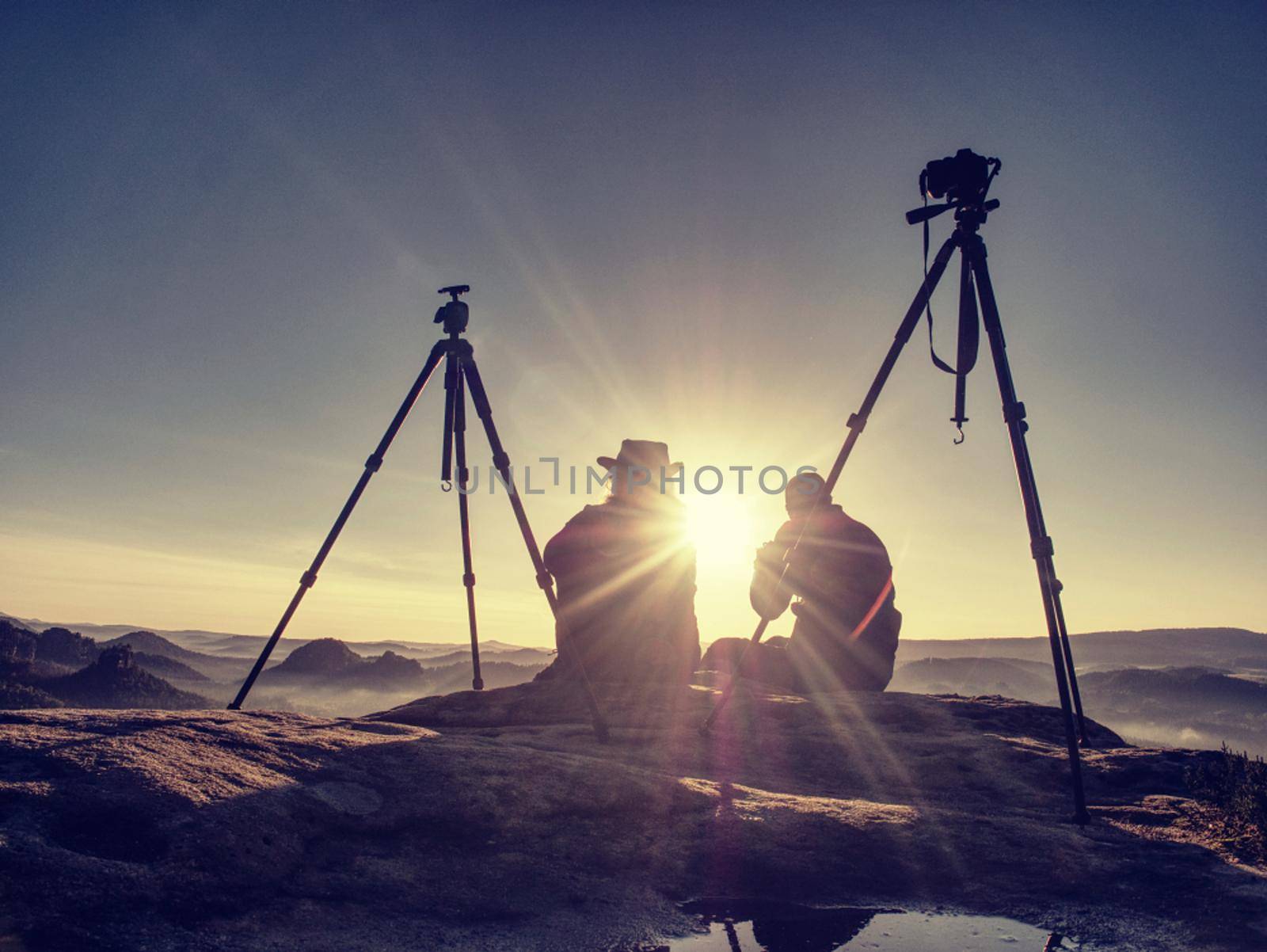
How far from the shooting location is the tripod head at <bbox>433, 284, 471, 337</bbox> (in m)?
10.6

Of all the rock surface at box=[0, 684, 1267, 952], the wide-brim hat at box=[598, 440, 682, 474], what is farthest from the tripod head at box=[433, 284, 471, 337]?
the wide-brim hat at box=[598, 440, 682, 474]

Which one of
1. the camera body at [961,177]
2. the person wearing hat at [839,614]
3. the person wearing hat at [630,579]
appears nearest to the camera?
the camera body at [961,177]

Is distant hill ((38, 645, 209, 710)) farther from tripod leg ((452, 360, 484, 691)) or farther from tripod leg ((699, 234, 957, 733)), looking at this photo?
tripod leg ((699, 234, 957, 733))

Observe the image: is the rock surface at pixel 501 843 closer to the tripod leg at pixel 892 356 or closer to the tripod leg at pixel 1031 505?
the tripod leg at pixel 1031 505

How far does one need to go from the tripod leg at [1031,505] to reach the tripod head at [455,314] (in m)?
6.83

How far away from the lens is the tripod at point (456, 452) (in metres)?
9.78

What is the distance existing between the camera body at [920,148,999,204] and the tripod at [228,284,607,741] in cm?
642

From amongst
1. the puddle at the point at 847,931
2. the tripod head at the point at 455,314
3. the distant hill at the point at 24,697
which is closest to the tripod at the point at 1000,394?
the puddle at the point at 847,931

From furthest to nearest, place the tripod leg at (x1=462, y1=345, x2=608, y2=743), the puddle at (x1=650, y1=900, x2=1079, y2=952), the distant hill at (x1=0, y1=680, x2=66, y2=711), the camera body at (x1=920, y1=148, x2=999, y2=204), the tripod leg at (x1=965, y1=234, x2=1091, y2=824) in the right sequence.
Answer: the distant hill at (x1=0, y1=680, x2=66, y2=711)
the tripod leg at (x1=462, y1=345, x2=608, y2=743)
the camera body at (x1=920, y1=148, x2=999, y2=204)
the tripod leg at (x1=965, y1=234, x2=1091, y2=824)
the puddle at (x1=650, y1=900, x2=1079, y2=952)

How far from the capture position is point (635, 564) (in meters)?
18.4

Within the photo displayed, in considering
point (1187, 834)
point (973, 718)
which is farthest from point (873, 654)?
point (1187, 834)

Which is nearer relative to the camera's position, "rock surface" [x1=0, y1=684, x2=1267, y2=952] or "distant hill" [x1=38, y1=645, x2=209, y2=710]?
"rock surface" [x1=0, y1=684, x2=1267, y2=952]

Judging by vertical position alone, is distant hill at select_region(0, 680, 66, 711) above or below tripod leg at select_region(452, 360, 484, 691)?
below

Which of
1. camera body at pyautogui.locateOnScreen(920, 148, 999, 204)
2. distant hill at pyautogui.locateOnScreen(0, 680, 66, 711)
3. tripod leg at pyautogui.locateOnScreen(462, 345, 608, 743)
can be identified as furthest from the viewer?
distant hill at pyautogui.locateOnScreen(0, 680, 66, 711)
